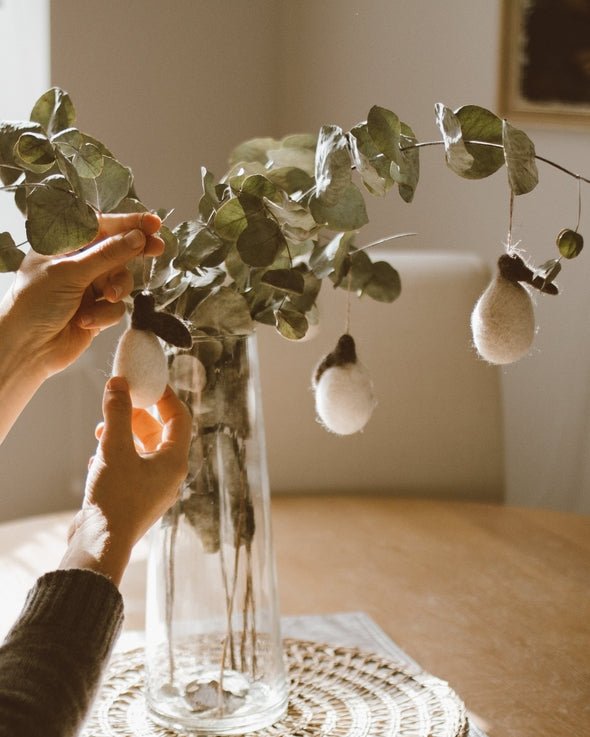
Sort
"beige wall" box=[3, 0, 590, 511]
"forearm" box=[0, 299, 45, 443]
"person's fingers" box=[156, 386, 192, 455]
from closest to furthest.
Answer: "person's fingers" box=[156, 386, 192, 455], "forearm" box=[0, 299, 45, 443], "beige wall" box=[3, 0, 590, 511]

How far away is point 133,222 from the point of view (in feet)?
2.57

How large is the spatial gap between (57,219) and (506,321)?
324 millimetres

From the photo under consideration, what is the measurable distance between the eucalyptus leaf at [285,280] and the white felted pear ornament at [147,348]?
78mm

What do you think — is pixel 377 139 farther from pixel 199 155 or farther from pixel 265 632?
pixel 199 155

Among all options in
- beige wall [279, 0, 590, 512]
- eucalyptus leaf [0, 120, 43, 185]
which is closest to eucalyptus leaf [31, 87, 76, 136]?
eucalyptus leaf [0, 120, 43, 185]

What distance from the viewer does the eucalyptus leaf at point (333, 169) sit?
72cm

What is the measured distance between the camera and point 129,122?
281 cm

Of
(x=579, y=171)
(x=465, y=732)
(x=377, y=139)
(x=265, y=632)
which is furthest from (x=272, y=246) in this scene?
(x=579, y=171)

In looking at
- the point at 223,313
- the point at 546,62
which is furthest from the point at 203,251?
the point at 546,62

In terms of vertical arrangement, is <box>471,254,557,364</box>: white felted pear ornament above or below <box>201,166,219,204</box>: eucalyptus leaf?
below

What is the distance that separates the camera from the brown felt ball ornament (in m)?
0.74

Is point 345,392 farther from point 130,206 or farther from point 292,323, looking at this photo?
point 130,206

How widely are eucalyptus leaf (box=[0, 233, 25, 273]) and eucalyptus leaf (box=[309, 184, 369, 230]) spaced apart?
0.85 feet

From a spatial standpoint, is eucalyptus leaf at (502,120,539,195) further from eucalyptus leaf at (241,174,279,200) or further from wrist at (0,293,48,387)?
wrist at (0,293,48,387)
